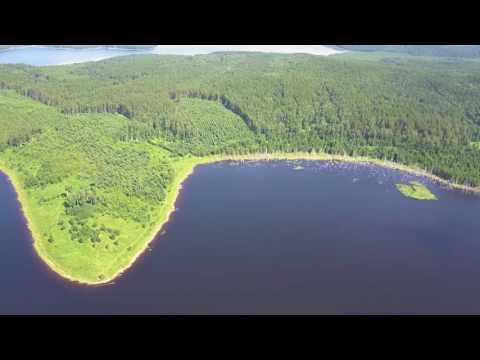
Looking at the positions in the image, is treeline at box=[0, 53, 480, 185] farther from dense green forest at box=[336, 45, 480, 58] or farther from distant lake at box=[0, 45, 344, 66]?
dense green forest at box=[336, 45, 480, 58]

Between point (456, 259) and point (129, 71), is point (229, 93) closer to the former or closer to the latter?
point (129, 71)

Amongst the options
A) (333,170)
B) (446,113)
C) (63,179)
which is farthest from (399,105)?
(63,179)

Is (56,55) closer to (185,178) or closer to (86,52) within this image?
(86,52)

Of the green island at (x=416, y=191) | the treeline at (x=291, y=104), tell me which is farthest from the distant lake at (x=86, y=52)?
the green island at (x=416, y=191)

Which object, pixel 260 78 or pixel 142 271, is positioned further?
pixel 260 78

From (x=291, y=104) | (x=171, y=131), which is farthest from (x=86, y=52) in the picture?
(x=291, y=104)

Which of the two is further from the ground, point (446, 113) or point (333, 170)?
point (446, 113)
